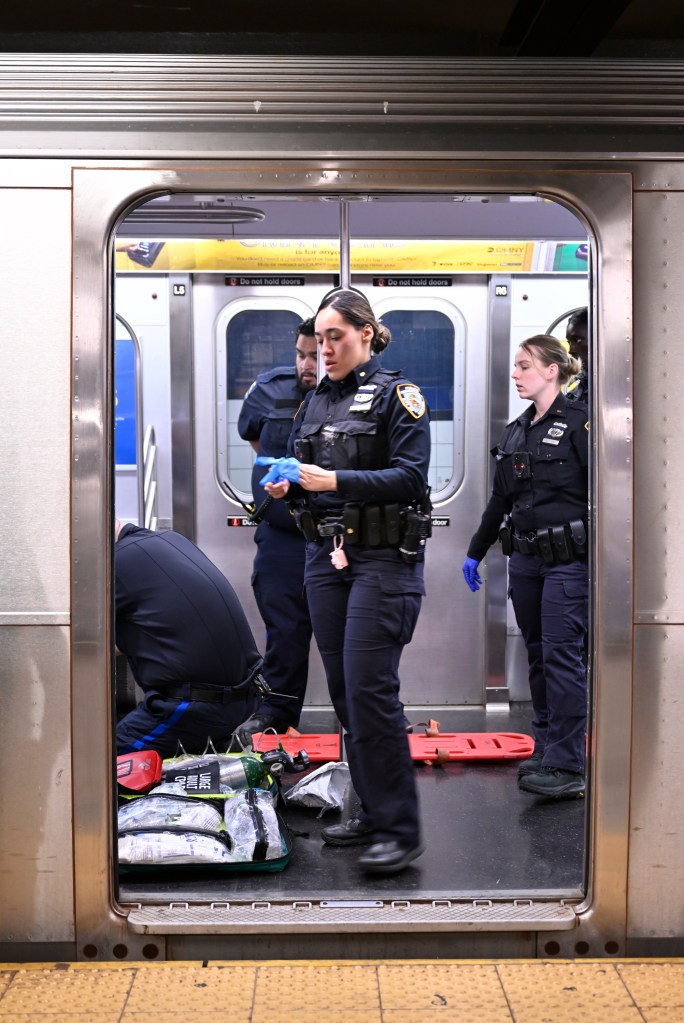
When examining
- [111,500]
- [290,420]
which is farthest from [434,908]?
[290,420]

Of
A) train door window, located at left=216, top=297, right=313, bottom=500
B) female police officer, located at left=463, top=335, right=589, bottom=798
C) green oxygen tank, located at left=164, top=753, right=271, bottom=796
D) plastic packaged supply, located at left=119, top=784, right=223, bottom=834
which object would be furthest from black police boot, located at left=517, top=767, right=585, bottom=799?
train door window, located at left=216, top=297, right=313, bottom=500

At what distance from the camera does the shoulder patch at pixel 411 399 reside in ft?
11.5

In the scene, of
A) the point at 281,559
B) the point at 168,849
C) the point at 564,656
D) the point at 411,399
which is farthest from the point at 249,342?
the point at 168,849

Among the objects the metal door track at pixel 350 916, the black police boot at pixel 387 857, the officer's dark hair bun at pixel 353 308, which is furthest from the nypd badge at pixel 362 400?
the metal door track at pixel 350 916

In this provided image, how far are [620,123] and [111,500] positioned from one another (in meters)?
1.86

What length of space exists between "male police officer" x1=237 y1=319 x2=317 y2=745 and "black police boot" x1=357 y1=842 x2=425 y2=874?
1764 mm

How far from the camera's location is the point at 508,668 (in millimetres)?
5992

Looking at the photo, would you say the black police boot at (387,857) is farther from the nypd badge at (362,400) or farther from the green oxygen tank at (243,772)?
the nypd badge at (362,400)

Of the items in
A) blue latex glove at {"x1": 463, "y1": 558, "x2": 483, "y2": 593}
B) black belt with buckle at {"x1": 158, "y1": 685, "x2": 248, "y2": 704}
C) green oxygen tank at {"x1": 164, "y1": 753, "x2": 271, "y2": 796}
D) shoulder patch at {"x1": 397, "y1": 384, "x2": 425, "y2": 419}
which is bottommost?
green oxygen tank at {"x1": 164, "y1": 753, "x2": 271, "y2": 796}

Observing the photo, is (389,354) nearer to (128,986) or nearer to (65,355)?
(65,355)

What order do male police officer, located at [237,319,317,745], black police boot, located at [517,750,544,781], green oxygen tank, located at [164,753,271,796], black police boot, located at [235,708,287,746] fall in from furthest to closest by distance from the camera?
male police officer, located at [237,319,317,745] → black police boot, located at [235,708,287,746] → black police boot, located at [517,750,544,781] → green oxygen tank, located at [164,753,271,796]

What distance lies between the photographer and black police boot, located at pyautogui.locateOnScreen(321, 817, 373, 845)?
379 cm

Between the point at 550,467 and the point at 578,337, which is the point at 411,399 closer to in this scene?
the point at 550,467

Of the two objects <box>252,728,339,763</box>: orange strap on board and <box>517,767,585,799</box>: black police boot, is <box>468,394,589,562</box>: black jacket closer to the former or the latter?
<box>517,767,585,799</box>: black police boot
